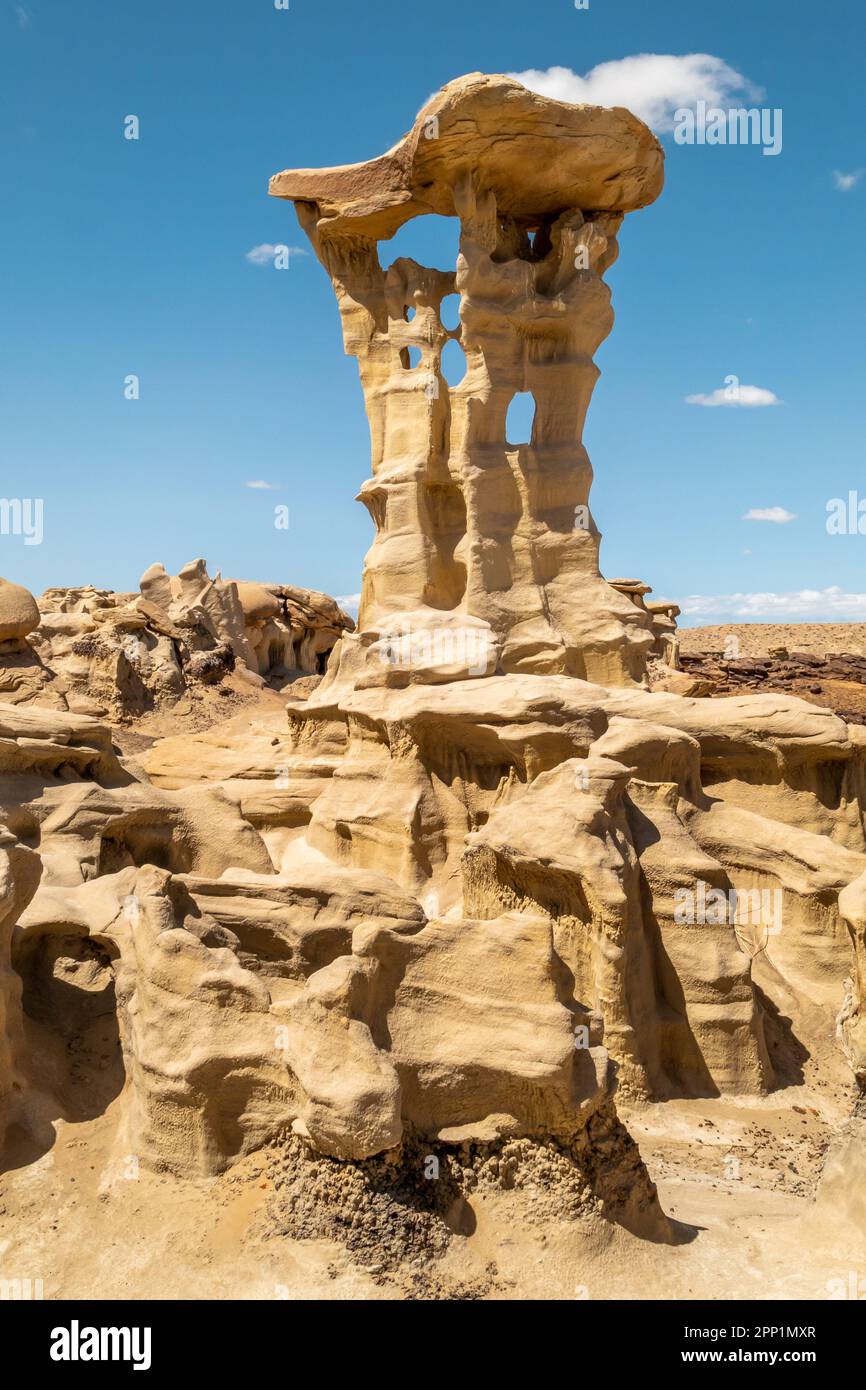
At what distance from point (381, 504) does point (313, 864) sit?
10.0 m

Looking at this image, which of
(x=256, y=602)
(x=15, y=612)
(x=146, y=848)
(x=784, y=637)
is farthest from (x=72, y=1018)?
(x=784, y=637)

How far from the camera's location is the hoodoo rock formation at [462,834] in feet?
22.4

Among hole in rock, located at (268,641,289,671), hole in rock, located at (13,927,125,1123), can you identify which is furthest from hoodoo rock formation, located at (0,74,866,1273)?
hole in rock, located at (268,641,289,671)

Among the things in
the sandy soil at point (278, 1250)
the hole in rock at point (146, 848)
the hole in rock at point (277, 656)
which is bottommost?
the sandy soil at point (278, 1250)

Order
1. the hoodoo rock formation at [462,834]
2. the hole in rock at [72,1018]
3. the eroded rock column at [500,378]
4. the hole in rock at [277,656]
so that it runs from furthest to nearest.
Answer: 1. the hole in rock at [277,656]
2. the eroded rock column at [500,378]
3. the hole in rock at [72,1018]
4. the hoodoo rock formation at [462,834]

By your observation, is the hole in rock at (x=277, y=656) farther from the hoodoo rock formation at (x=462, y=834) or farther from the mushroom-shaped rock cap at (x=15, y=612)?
the mushroom-shaped rock cap at (x=15, y=612)

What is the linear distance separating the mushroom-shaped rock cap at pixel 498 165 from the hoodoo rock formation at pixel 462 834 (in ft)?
0.16

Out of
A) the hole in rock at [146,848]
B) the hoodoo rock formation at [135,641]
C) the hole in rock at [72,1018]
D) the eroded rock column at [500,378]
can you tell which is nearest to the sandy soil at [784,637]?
the hoodoo rock formation at [135,641]

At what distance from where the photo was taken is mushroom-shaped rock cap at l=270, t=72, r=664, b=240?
50.3 feet

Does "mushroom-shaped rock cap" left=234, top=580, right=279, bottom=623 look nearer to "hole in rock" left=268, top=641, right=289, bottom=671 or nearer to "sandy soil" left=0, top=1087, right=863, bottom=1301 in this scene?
"hole in rock" left=268, top=641, right=289, bottom=671

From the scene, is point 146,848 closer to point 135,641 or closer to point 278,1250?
point 278,1250

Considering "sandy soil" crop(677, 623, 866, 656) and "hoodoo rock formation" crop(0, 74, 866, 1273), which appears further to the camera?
"sandy soil" crop(677, 623, 866, 656)

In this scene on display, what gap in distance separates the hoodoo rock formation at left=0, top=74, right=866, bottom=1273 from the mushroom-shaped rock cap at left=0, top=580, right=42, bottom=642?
0.39 feet

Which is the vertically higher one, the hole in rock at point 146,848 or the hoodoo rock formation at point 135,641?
the hoodoo rock formation at point 135,641
